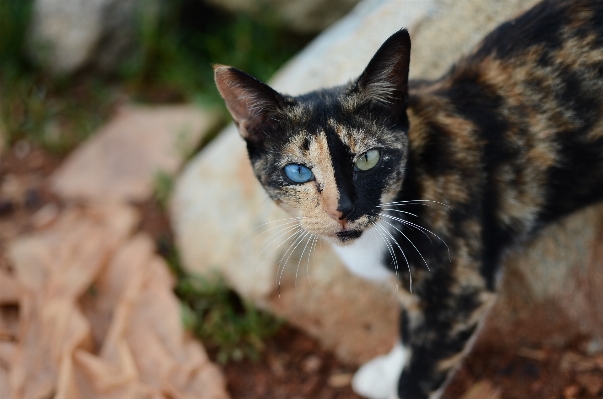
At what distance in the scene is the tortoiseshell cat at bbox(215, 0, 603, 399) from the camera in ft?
6.74

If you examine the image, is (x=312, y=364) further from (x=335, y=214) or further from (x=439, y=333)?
(x=335, y=214)

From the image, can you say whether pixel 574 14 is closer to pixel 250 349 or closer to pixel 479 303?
pixel 479 303

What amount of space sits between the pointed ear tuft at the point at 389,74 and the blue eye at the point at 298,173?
0.36m

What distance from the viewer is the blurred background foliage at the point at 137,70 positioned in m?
4.55

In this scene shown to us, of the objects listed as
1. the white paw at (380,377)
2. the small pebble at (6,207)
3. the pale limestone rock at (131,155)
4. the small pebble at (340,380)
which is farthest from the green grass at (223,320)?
the small pebble at (6,207)

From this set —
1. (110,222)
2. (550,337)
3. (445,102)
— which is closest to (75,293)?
(110,222)

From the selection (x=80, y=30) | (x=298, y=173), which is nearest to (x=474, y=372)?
(x=298, y=173)

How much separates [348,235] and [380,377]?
3.42ft

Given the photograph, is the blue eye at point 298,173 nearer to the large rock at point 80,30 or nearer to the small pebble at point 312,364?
the small pebble at point 312,364

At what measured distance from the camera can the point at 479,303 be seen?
7.39ft

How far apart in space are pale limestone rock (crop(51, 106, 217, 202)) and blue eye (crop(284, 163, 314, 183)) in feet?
6.76

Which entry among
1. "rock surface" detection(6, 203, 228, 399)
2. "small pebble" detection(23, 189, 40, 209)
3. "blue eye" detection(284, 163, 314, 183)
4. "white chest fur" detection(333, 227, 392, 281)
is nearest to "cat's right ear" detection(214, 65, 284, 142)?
"blue eye" detection(284, 163, 314, 183)

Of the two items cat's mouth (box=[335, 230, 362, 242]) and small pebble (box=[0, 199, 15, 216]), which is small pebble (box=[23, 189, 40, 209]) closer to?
small pebble (box=[0, 199, 15, 216])

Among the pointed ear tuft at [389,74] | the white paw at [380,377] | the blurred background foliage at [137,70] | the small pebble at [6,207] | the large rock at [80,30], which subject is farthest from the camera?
the large rock at [80,30]
